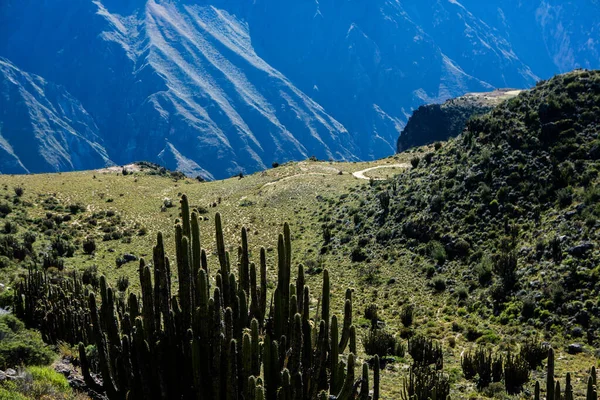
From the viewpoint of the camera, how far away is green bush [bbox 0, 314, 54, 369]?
13.9m

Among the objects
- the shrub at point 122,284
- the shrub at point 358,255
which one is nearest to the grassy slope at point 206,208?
the shrub at point 122,284

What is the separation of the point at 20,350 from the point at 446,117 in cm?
9183

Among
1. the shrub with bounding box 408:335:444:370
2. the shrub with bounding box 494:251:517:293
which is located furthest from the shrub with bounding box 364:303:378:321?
the shrub with bounding box 494:251:517:293

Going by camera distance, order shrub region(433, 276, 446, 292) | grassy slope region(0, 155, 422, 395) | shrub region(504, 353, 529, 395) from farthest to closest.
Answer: grassy slope region(0, 155, 422, 395)
shrub region(433, 276, 446, 292)
shrub region(504, 353, 529, 395)

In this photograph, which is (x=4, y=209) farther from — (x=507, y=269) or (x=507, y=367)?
(x=507, y=367)

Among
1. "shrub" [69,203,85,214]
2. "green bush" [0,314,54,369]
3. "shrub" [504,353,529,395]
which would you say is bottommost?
"shrub" [504,353,529,395]

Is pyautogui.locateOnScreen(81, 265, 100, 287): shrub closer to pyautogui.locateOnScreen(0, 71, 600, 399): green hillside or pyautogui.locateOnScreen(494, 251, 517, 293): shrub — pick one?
pyautogui.locateOnScreen(0, 71, 600, 399): green hillside

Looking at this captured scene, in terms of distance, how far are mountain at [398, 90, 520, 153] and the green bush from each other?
258 ft

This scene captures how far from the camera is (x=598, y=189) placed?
25156 mm

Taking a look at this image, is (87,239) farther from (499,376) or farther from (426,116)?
(426,116)

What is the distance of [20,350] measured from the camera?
14281mm

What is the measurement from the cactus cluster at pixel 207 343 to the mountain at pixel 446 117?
77255mm

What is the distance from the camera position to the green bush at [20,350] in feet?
45.5

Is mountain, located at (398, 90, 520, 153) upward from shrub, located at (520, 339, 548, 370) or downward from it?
upward
